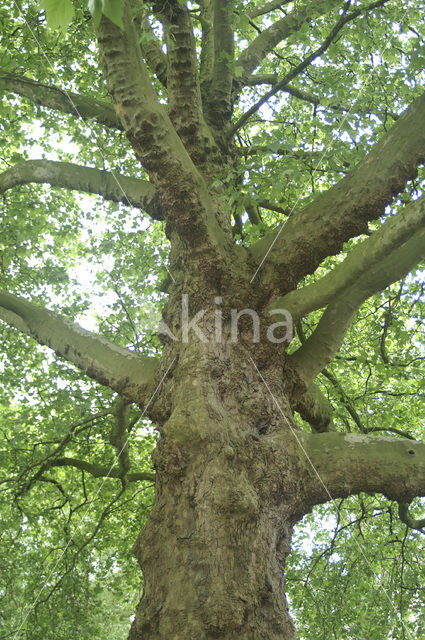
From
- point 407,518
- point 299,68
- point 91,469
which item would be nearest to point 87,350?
point 299,68

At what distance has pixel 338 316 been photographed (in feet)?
13.7

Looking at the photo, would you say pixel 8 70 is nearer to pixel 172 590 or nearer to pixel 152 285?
pixel 152 285

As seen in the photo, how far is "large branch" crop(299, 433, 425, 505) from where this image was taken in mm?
3408

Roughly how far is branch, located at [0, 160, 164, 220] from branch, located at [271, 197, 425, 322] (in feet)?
6.17

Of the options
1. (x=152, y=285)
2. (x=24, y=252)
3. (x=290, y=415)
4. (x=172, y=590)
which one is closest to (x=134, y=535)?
(x=152, y=285)

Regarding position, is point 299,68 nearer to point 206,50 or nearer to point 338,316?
point 338,316

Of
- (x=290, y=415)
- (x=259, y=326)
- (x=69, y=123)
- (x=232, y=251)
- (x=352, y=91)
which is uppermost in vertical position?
(x=69, y=123)

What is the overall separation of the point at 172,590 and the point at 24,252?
642 cm

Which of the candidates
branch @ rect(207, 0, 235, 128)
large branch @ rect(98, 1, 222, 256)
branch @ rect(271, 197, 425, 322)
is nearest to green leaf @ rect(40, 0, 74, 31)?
large branch @ rect(98, 1, 222, 256)

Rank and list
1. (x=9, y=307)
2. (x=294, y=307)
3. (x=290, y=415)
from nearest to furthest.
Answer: (x=290, y=415) → (x=294, y=307) → (x=9, y=307)

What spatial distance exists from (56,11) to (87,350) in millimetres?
3202

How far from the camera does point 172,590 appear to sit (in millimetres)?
2422

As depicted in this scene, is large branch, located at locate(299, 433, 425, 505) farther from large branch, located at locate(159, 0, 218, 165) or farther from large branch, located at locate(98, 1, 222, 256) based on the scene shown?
large branch, located at locate(159, 0, 218, 165)

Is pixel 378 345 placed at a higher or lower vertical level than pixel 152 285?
lower
